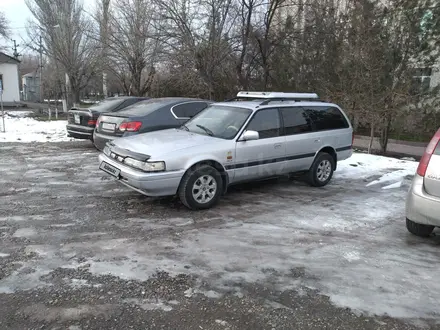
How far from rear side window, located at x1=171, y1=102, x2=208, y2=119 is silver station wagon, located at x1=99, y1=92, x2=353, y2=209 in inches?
69.1

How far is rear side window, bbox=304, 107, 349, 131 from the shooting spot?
23.0 ft

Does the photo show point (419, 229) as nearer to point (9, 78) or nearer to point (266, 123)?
point (266, 123)

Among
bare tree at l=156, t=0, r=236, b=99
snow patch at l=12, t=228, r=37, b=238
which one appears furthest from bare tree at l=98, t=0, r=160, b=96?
snow patch at l=12, t=228, r=37, b=238

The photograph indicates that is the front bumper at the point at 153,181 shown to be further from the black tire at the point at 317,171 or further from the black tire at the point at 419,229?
the black tire at the point at 419,229

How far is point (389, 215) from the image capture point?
18.5 feet

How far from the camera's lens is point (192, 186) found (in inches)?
212

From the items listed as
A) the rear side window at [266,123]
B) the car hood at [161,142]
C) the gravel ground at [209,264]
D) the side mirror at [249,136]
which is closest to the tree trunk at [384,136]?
the gravel ground at [209,264]

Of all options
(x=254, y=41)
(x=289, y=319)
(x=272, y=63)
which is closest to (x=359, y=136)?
(x=272, y=63)

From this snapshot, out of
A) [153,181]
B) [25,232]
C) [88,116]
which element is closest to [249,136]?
[153,181]

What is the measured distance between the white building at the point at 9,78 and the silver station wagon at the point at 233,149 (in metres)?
36.6

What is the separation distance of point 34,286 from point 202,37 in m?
13.0

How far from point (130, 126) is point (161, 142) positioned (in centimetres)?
248

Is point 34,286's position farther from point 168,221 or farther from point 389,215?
point 389,215

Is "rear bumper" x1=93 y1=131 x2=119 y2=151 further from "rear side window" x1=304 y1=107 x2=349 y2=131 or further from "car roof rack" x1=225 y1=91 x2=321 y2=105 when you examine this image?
"rear side window" x1=304 y1=107 x2=349 y2=131
